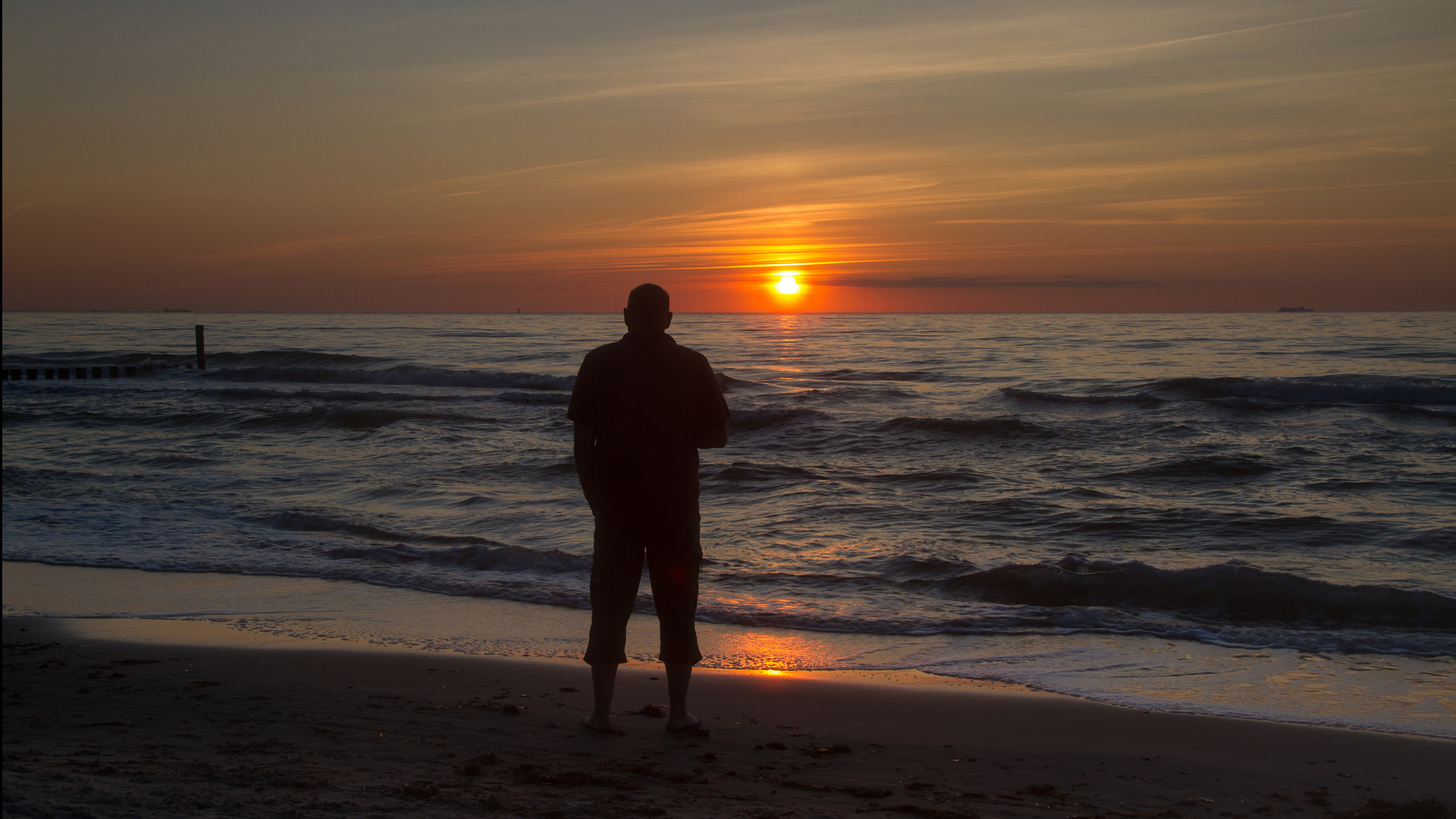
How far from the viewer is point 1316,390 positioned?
2180 cm

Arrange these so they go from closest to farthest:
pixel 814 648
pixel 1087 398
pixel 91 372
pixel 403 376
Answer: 1. pixel 814 648
2. pixel 1087 398
3. pixel 403 376
4. pixel 91 372

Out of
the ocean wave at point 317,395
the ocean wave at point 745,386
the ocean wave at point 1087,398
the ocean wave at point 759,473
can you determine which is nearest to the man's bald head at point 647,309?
the ocean wave at point 759,473

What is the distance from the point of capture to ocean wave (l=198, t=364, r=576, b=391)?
29.2 meters

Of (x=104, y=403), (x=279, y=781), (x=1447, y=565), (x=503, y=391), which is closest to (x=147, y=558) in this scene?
(x=279, y=781)

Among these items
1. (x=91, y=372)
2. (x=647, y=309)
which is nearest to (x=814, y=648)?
(x=647, y=309)

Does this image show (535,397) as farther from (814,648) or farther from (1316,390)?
(814,648)

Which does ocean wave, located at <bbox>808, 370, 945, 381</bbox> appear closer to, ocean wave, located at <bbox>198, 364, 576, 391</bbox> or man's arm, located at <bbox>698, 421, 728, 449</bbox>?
ocean wave, located at <bbox>198, 364, 576, 391</bbox>

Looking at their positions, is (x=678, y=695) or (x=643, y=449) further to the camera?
(x=678, y=695)

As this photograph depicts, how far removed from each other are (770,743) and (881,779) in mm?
534

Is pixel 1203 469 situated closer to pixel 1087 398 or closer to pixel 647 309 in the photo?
pixel 1087 398

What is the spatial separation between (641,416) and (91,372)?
114ft

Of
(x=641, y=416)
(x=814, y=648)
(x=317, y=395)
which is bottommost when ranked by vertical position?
(x=814, y=648)

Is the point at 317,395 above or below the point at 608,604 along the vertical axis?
below

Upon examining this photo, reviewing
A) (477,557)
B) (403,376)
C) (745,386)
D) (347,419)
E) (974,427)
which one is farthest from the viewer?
(403,376)
